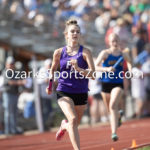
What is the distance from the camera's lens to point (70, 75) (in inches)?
301

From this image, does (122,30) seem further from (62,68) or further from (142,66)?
(62,68)

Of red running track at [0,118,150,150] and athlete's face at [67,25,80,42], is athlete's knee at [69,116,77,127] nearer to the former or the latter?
athlete's face at [67,25,80,42]

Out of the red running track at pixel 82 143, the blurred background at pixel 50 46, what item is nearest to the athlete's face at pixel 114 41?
the red running track at pixel 82 143

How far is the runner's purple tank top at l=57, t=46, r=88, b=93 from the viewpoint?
758 cm

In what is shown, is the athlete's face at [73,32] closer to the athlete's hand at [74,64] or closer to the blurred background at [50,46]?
the athlete's hand at [74,64]

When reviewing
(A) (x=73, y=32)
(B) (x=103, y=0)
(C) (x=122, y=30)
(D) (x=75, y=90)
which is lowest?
(D) (x=75, y=90)

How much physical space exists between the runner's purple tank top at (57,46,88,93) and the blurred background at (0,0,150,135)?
6061 millimetres

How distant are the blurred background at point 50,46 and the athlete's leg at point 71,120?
20.4 ft

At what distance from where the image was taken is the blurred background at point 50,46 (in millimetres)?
15008

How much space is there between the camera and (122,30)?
17.4 m

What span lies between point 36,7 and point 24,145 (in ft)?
22.6

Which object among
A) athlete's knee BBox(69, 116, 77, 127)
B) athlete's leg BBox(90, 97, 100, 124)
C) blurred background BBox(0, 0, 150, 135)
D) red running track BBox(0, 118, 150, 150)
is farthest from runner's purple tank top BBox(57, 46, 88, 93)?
athlete's leg BBox(90, 97, 100, 124)

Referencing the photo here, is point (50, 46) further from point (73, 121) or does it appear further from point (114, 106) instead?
point (73, 121)

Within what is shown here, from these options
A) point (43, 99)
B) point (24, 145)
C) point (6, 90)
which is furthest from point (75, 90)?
point (43, 99)
